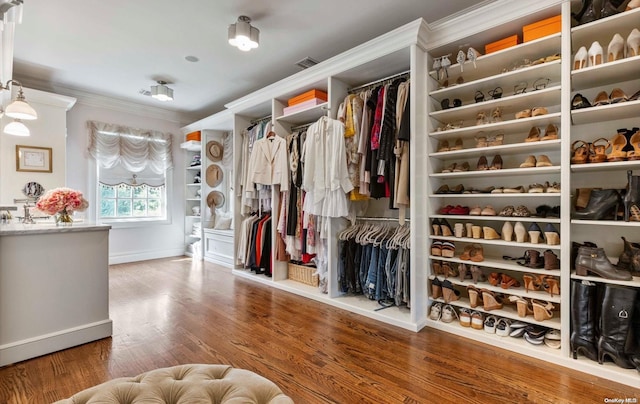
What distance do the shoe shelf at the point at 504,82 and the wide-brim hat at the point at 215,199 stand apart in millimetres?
4107

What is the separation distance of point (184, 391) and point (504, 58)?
289 cm

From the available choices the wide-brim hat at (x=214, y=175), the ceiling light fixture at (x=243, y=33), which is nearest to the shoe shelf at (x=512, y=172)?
the ceiling light fixture at (x=243, y=33)

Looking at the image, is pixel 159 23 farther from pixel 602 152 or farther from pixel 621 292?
pixel 621 292

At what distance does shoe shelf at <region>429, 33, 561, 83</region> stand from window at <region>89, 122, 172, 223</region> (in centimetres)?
483

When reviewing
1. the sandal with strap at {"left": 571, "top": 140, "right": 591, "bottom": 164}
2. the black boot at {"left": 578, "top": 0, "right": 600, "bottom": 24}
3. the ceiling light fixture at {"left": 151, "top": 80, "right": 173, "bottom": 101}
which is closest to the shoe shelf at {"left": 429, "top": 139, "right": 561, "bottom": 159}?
the sandal with strap at {"left": 571, "top": 140, "right": 591, "bottom": 164}

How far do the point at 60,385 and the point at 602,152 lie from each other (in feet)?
11.6

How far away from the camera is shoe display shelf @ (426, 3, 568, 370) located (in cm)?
207

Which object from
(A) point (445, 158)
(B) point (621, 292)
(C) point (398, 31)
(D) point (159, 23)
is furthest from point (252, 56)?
(B) point (621, 292)

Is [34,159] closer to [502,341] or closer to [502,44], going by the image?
[502,44]

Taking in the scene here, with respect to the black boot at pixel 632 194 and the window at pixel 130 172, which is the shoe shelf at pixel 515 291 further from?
the window at pixel 130 172

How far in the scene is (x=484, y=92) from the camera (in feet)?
8.53

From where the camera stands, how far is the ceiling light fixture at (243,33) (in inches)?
101

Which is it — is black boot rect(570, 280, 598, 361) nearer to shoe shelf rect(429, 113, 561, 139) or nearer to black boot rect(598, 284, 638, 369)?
black boot rect(598, 284, 638, 369)

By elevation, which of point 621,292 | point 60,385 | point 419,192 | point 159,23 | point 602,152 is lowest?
point 60,385
